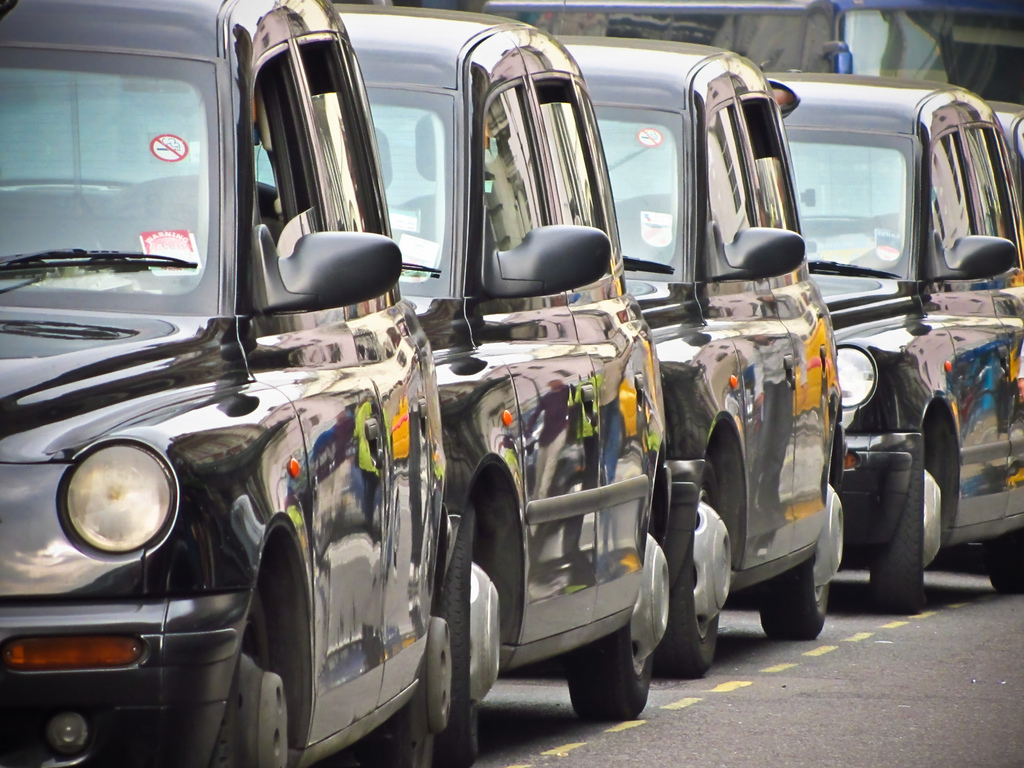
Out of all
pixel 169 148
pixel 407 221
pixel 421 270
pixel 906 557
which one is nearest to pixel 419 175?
pixel 407 221

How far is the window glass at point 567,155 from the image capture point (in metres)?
7.84


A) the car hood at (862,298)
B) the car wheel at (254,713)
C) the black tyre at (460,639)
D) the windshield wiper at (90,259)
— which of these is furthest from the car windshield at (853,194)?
the car wheel at (254,713)

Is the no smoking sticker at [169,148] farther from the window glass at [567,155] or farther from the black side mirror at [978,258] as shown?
the black side mirror at [978,258]

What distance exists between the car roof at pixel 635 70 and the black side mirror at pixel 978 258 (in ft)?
8.05

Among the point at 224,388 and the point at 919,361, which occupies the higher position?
the point at 224,388

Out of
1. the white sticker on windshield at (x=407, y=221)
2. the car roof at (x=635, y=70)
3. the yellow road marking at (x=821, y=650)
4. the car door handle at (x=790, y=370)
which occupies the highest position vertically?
the car roof at (x=635, y=70)

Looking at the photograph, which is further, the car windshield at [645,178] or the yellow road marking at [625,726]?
the car windshield at [645,178]

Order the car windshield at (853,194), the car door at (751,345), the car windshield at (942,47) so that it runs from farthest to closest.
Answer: the car windshield at (942,47)
the car windshield at (853,194)
the car door at (751,345)

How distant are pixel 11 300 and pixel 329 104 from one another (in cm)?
130

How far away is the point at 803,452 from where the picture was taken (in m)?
10.2

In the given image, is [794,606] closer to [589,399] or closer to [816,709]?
[816,709]

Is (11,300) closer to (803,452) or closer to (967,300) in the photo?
(803,452)

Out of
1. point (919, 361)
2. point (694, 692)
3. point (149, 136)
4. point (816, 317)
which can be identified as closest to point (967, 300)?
point (919, 361)

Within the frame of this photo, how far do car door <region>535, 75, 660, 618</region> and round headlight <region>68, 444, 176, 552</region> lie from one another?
3388 mm
